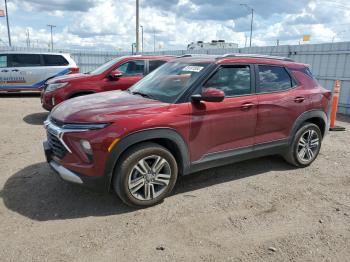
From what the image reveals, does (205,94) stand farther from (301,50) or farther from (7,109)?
(301,50)

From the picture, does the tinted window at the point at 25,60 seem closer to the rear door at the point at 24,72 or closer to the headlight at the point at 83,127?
the rear door at the point at 24,72

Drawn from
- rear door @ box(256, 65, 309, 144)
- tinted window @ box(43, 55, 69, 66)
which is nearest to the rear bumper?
rear door @ box(256, 65, 309, 144)

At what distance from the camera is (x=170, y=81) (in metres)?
4.04

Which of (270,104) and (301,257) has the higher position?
(270,104)

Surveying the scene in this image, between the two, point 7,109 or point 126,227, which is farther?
point 7,109

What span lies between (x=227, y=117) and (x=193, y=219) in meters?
1.34

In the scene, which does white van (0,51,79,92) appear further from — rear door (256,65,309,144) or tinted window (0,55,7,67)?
rear door (256,65,309,144)

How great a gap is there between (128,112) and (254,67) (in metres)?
2.00

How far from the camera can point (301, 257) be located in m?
2.75

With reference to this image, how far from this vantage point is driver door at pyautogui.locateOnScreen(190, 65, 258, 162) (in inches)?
145

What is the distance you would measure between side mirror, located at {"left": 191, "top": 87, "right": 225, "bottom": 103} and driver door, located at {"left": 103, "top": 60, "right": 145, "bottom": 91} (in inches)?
173

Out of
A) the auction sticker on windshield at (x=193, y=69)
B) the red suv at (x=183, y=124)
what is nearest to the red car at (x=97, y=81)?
the red suv at (x=183, y=124)

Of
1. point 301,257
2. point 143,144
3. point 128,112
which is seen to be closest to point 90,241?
point 143,144

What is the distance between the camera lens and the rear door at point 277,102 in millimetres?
4250
